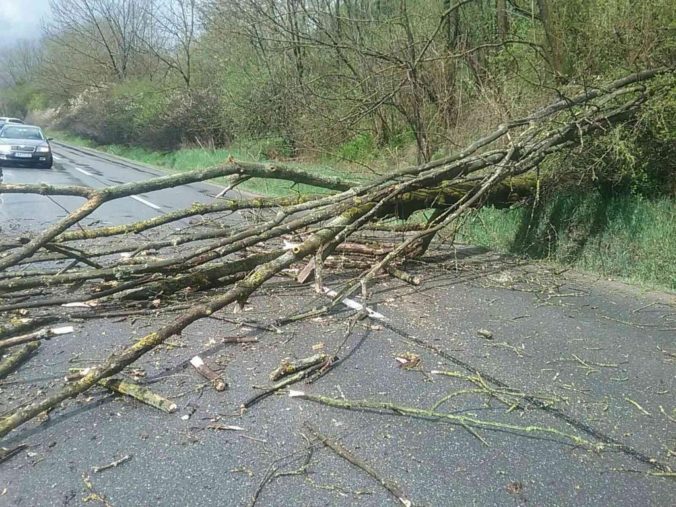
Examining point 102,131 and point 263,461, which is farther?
point 102,131

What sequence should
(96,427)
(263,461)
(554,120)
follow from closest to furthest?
1. (263,461)
2. (96,427)
3. (554,120)

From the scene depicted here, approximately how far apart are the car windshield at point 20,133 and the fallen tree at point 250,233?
20985 mm

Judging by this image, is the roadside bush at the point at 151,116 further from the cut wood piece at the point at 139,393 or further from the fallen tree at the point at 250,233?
the cut wood piece at the point at 139,393

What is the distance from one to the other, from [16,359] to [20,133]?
24654mm

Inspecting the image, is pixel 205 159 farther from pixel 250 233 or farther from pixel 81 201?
pixel 250 233

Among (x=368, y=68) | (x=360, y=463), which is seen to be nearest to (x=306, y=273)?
(x=360, y=463)

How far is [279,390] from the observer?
3.92 m


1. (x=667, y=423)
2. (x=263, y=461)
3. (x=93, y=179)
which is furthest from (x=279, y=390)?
(x=93, y=179)

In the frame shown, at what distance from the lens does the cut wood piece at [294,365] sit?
13.3ft

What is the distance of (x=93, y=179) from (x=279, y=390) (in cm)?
1847

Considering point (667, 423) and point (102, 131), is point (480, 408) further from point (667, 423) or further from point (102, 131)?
point (102, 131)

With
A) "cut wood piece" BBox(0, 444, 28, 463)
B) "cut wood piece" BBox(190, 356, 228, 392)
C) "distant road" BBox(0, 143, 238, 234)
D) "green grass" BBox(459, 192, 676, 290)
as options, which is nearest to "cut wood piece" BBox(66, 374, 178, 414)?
"cut wood piece" BBox(190, 356, 228, 392)

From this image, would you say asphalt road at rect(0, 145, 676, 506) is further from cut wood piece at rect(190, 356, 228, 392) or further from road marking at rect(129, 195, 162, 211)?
road marking at rect(129, 195, 162, 211)

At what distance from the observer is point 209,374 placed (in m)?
4.09
